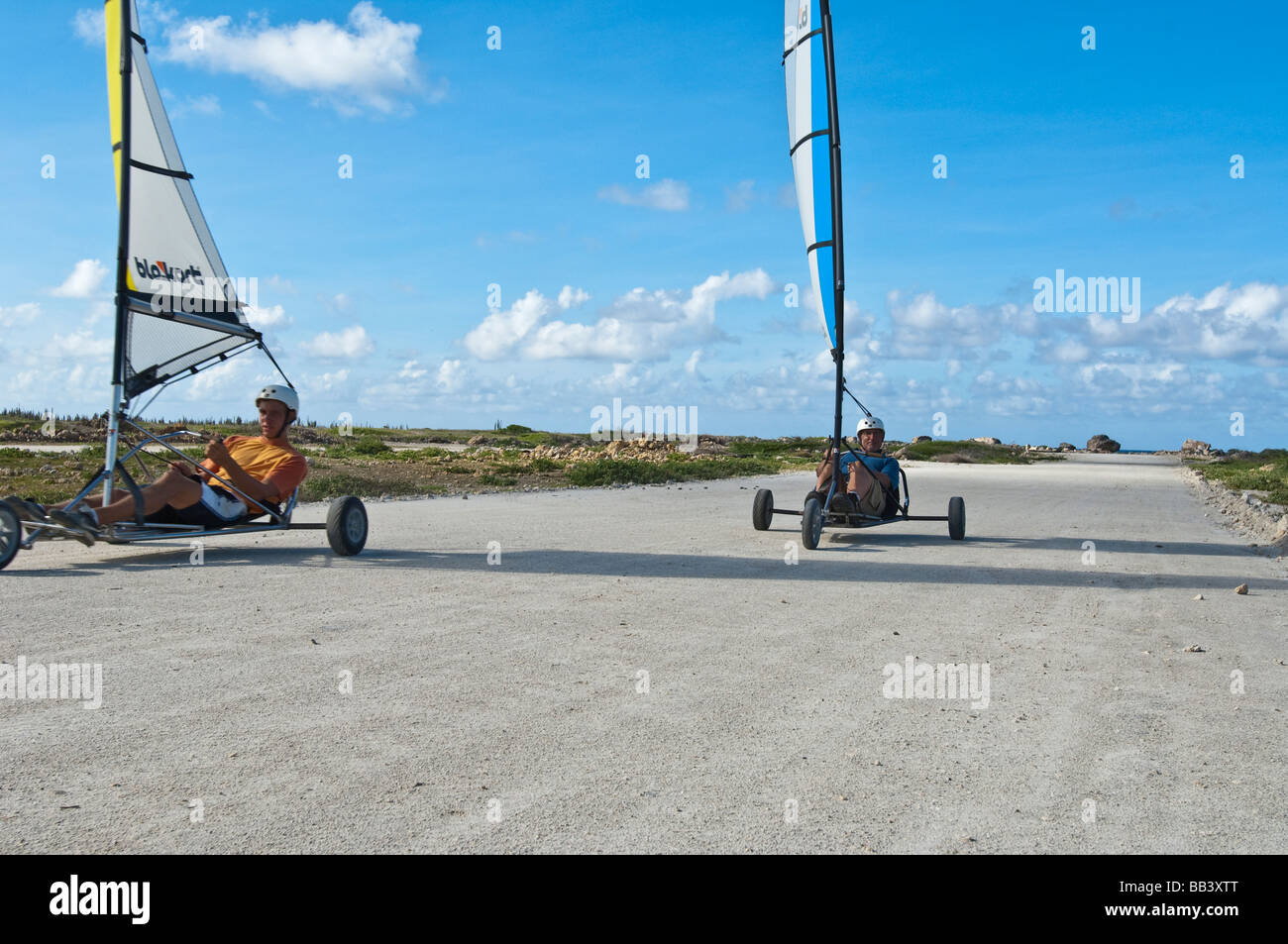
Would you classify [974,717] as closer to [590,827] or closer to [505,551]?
[590,827]

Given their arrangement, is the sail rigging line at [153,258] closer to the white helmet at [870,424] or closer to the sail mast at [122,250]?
the sail mast at [122,250]

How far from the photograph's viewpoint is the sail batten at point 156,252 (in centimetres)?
1082

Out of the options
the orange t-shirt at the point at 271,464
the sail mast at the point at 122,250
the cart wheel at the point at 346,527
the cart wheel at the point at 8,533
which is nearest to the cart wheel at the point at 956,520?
the cart wheel at the point at 346,527

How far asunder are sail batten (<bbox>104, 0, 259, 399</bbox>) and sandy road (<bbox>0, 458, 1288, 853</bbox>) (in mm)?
2426

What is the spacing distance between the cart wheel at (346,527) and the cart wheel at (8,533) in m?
2.80

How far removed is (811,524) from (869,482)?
2.25 m

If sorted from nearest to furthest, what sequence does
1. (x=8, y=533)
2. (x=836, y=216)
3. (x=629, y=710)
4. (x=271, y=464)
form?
(x=629, y=710), (x=8, y=533), (x=271, y=464), (x=836, y=216)

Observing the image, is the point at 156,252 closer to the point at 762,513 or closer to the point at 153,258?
the point at 153,258


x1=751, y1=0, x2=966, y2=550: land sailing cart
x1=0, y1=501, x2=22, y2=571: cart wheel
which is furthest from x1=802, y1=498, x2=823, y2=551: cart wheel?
x1=0, y1=501, x2=22, y2=571: cart wheel

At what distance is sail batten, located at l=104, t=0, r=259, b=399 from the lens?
35.5ft

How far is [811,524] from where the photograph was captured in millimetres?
12391

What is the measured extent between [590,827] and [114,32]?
11535 mm

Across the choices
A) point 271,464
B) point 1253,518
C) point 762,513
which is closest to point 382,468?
point 762,513

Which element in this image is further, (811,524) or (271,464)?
(811,524)
